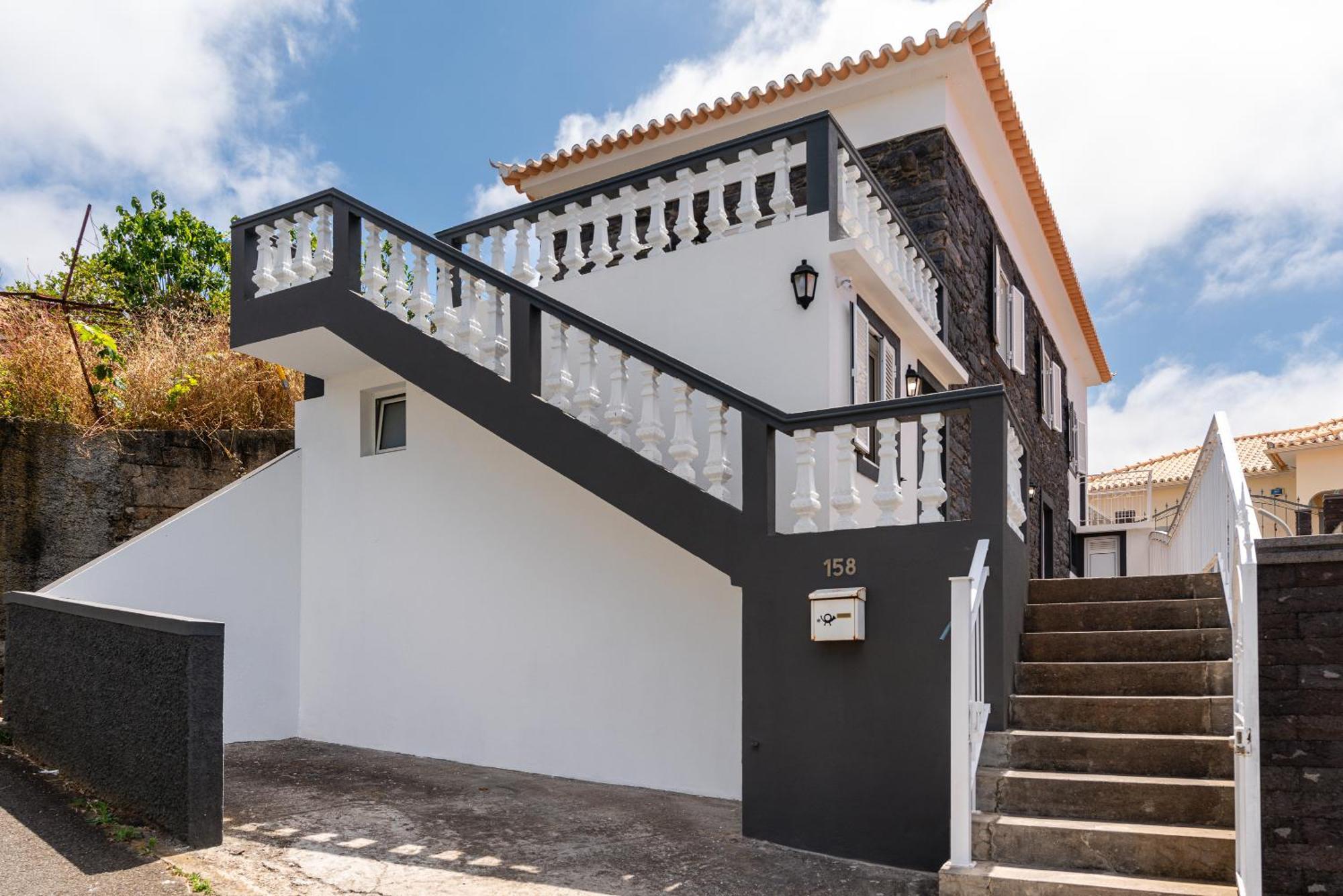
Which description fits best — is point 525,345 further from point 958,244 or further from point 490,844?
point 958,244

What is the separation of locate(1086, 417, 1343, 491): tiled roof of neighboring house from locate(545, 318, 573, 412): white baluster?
15.8 meters

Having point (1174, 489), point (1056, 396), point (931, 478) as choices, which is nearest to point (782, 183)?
point (931, 478)

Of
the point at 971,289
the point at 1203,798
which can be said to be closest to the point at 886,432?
the point at 1203,798

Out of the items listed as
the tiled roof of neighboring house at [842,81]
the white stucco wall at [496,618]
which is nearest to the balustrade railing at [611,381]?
the white stucco wall at [496,618]

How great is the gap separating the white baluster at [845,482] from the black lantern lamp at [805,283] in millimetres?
1548

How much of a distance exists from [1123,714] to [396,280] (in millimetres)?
5856

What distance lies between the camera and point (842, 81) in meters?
9.60

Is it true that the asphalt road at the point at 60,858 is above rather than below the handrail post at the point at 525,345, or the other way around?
below

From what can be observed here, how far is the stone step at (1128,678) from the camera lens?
546 centimetres

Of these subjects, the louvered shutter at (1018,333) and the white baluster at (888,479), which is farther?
the louvered shutter at (1018,333)

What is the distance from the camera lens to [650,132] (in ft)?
33.9

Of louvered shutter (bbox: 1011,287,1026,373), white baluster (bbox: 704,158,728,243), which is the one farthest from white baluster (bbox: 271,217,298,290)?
louvered shutter (bbox: 1011,287,1026,373)

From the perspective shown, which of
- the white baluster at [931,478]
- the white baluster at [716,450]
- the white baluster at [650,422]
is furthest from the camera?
the white baluster at [650,422]

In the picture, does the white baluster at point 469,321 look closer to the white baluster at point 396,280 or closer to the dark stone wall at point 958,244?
the white baluster at point 396,280
